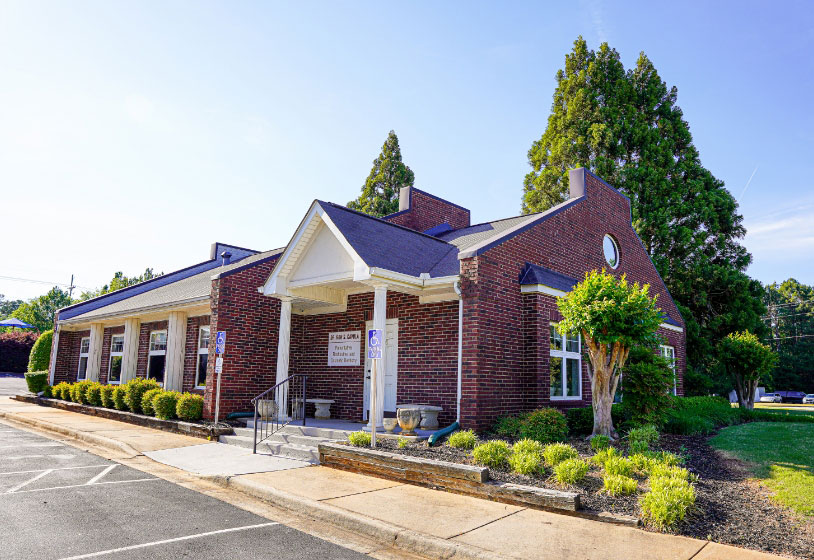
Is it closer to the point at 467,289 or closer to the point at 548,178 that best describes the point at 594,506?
the point at 467,289

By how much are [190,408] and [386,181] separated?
2390cm

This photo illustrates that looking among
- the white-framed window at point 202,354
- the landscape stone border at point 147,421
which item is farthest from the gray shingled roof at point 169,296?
the landscape stone border at point 147,421

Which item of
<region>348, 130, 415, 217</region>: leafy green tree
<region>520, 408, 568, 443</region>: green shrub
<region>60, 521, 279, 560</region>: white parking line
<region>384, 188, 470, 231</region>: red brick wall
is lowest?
<region>60, 521, 279, 560</region>: white parking line

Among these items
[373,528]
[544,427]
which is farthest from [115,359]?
[373,528]

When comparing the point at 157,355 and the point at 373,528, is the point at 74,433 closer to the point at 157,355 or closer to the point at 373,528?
the point at 157,355

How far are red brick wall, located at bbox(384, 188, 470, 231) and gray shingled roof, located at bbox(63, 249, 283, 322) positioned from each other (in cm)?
431

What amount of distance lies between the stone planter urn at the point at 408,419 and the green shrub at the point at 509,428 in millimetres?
1535

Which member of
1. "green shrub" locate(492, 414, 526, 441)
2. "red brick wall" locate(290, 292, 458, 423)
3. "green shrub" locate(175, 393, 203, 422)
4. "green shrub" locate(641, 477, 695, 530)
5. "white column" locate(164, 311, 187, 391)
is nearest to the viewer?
"green shrub" locate(641, 477, 695, 530)

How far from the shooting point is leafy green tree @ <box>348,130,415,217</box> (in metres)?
34.3

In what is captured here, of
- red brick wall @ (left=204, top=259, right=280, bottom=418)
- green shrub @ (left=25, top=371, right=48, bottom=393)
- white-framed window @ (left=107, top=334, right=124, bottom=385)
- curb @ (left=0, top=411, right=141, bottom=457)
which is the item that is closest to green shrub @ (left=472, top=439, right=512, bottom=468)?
curb @ (left=0, top=411, right=141, bottom=457)

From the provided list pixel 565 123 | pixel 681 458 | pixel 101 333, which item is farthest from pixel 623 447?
pixel 565 123

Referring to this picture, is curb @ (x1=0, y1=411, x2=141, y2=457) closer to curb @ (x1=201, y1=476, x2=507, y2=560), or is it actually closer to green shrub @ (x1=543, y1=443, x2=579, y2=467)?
curb @ (x1=201, y1=476, x2=507, y2=560)

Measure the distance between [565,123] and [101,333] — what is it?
80.7ft

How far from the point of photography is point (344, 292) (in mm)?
14148
